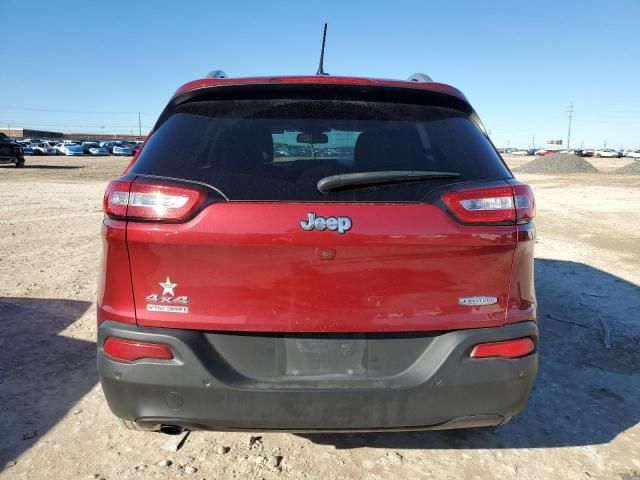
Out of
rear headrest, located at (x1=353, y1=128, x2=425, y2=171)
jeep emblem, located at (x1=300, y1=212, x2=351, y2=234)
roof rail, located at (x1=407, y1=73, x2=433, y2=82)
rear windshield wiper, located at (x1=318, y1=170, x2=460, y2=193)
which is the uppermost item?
roof rail, located at (x1=407, y1=73, x2=433, y2=82)

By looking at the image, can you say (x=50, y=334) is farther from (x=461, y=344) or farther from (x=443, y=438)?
(x=461, y=344)

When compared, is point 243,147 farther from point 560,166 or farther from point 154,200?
point 560,166

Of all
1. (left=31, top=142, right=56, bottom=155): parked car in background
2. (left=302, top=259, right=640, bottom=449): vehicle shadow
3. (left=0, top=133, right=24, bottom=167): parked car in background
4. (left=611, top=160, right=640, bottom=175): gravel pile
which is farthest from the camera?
(left=31, top=142, right=56, bottom=155): parked car in background

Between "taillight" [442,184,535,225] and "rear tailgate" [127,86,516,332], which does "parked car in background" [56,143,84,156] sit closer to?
"rear tailgate" [127,86,516,332]

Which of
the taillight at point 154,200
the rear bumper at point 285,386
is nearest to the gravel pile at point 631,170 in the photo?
the rear bumper at point 285,386

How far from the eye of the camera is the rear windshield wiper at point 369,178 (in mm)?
1952

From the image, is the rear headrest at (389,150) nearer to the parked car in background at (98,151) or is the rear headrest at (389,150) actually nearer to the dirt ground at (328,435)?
the dirt ground at (328,435)

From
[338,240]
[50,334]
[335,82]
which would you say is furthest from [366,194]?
[50,334]

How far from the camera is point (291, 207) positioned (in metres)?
1.92

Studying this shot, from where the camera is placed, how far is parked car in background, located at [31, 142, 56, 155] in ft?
174

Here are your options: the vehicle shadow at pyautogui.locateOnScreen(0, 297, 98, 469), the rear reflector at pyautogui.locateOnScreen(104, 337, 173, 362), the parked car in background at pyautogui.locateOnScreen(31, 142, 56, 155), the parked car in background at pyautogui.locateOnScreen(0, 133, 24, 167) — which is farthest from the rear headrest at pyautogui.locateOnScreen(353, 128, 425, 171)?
the parked car in background at pyautogui.locateOnScreen(31, 142, 56, 155)

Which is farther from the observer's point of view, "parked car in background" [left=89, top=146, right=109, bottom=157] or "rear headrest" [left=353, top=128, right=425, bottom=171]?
"parked car in background" [left=89, top=146, right=109, bottom=157]

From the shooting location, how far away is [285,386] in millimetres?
1977

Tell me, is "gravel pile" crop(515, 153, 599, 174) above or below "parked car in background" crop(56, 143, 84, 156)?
below
